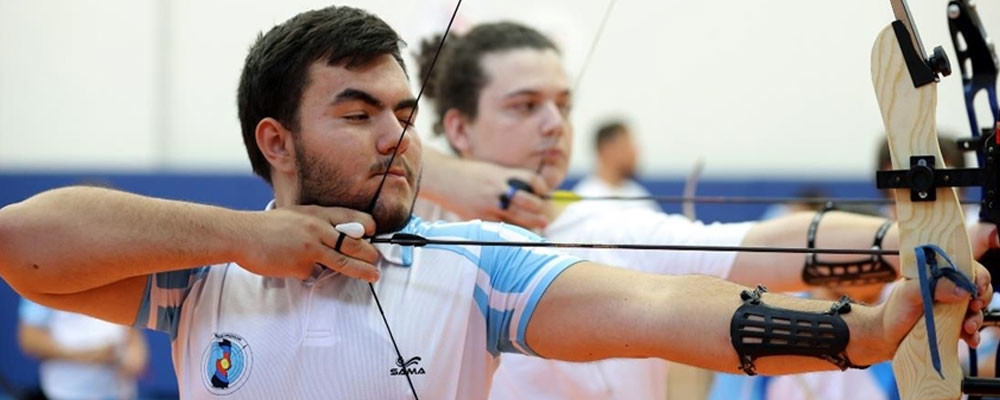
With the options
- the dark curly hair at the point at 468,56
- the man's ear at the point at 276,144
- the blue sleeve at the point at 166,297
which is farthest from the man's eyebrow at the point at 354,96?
the dark curly hair at the point at 468,56

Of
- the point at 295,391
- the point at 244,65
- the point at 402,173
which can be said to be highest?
the point at 244,65

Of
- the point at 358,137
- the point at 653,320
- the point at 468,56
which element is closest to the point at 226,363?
the point at 358,137

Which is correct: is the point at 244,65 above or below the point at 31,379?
above

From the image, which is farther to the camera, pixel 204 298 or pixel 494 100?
pixel 494 100

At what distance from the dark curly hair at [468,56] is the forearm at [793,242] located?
2.60ft

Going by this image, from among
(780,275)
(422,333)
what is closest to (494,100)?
(780,275)

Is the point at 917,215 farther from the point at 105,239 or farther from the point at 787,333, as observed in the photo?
the point at 105,239

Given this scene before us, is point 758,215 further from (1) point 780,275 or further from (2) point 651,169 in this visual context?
(1) point 780,275

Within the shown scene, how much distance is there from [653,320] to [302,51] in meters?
0.66

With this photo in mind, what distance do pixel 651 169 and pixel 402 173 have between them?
602cm

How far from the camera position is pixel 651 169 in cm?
791

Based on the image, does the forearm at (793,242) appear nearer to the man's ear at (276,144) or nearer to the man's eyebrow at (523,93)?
the man's eyebrow at (523,93)

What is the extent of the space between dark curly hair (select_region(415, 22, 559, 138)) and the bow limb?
1.55m

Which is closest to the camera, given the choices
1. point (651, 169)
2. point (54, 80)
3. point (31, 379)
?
point (31, 379)
